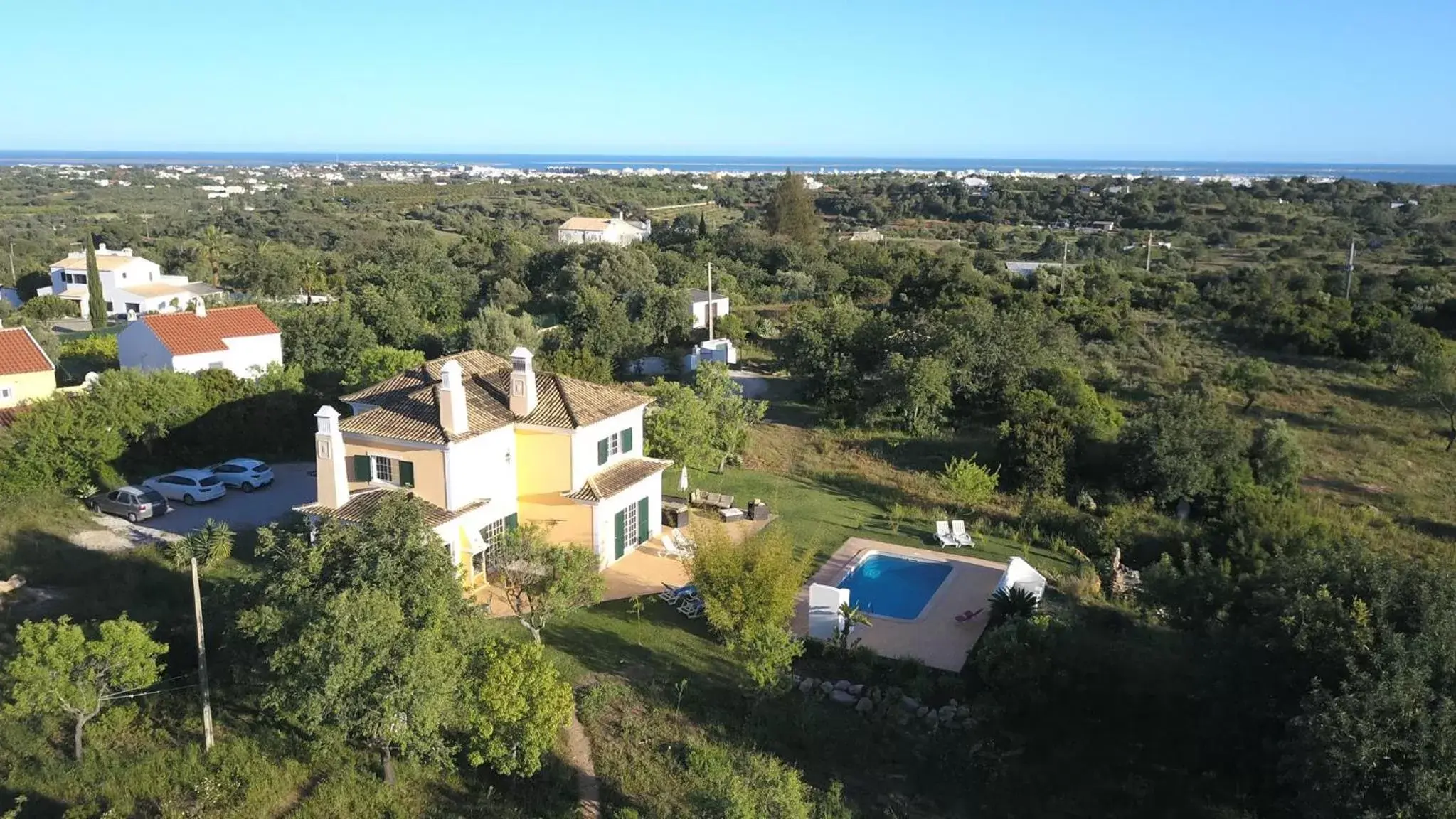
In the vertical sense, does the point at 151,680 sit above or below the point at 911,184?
below

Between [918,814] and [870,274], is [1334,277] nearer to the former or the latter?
[870,274]

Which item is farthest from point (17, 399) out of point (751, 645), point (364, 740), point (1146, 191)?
point (1146, 191)

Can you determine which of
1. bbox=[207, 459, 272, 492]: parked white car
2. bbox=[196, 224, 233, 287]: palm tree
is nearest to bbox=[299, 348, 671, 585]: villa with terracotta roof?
bbox=[207, 459, 272, 492]: parked white car

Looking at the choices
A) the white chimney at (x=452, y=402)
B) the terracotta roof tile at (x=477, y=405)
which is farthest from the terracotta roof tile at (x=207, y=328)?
the white chimney at (x=452, y=402)

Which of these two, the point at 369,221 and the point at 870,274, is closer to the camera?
the point at 870,274

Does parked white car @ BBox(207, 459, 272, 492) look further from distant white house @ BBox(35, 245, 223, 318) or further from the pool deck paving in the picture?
distant white house @ BBox(35, 245, 223, 318)

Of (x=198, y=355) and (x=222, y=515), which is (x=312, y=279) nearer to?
(x=198, y=355)

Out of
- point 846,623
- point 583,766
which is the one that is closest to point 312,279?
point 846,623
